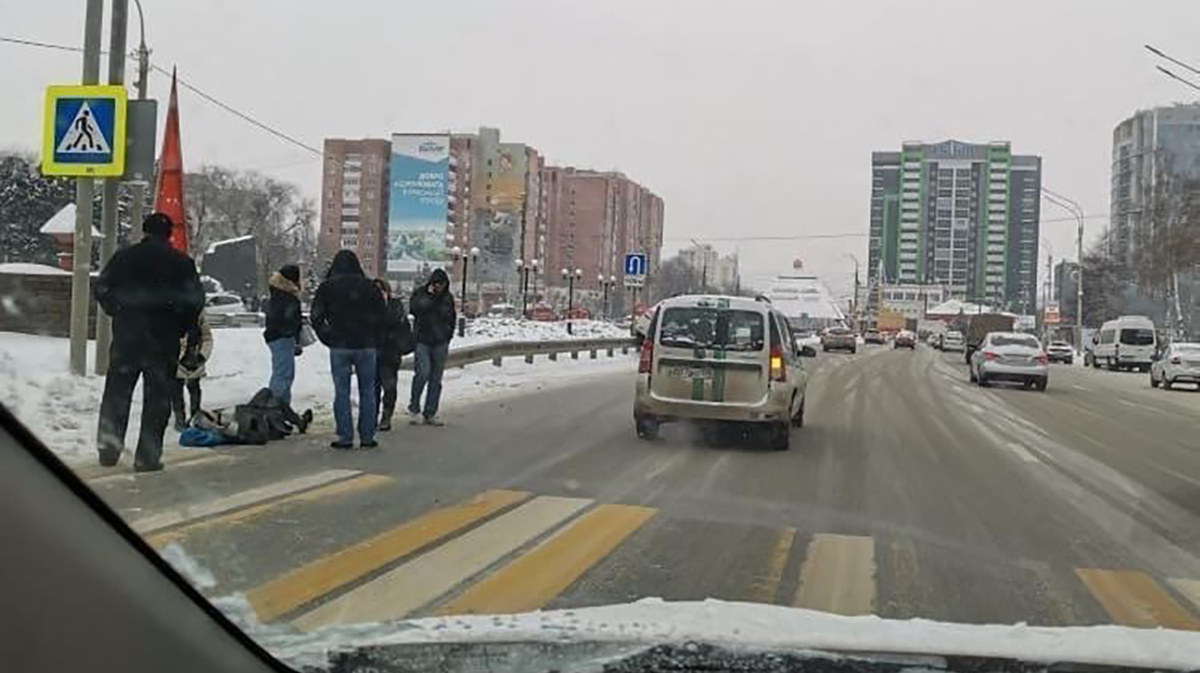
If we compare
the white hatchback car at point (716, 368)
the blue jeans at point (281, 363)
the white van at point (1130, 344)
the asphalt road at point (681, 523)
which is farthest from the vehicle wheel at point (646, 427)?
the white van at point (1130, 344)

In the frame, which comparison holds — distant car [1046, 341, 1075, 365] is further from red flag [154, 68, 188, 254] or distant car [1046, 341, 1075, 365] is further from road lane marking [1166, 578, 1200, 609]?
red flag [154, 68, 188, 254]

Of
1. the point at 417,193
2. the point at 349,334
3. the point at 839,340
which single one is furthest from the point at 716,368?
the point at 839,340

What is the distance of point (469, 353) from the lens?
20250 mm

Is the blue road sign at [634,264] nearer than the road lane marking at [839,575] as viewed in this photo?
No

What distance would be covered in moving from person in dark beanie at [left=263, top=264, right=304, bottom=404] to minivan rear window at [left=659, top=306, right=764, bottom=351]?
12.7 feet

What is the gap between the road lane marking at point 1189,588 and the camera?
580 cm

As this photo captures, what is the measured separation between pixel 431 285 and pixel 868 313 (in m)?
93.4

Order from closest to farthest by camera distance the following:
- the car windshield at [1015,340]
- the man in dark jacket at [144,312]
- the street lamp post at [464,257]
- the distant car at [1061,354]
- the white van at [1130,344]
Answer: the man in dark jacket at [144,312] → the street lamp post at [464,257] → the car windshield at [1015,340] → the white van at [1130,344] → the distant car at [1061,354]

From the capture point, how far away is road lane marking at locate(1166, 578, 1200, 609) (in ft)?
19.0

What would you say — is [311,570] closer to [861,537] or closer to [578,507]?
Answer: [578,507]

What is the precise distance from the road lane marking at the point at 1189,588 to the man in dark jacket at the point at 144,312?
6.23 m

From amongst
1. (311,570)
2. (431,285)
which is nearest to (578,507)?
(311,570)

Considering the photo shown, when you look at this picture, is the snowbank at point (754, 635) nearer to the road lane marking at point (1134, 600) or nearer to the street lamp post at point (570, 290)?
the road lane marking at point (1134, 600)

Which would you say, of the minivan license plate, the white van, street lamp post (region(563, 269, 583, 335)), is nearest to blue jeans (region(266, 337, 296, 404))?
the minivan license plate
